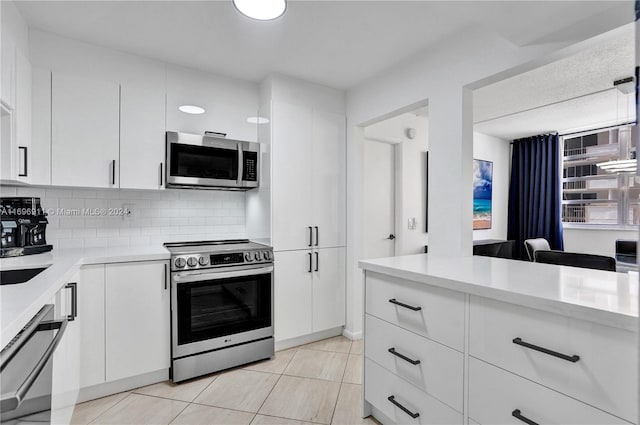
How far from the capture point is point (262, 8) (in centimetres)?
179

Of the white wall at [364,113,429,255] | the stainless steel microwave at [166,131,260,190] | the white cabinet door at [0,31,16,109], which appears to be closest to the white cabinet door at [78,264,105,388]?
the stainless steel microwave at [166,131,260,190]

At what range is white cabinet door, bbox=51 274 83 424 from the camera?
1455mm

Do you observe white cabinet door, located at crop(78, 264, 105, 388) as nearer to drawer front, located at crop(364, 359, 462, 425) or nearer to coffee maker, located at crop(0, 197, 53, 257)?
coffee maker, located at crop(0, 197, 53, 257)

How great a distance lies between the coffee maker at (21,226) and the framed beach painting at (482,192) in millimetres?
5043

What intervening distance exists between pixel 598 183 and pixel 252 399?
18.0 ft

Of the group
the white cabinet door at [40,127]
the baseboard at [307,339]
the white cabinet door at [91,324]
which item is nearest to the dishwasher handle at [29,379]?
the white cabinet door at [91,324]

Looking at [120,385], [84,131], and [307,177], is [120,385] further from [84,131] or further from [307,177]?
[307,177]

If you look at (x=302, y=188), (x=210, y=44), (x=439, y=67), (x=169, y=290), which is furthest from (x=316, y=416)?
(x=210, y=44)

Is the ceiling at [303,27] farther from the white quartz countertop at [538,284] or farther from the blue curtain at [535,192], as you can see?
the blue curtain at [535,192]

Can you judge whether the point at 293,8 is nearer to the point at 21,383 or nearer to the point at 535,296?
the point at 535,296

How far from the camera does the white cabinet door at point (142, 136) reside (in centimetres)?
242

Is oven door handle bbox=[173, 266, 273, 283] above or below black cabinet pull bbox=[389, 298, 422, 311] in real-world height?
below

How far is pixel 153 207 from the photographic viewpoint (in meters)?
2.80

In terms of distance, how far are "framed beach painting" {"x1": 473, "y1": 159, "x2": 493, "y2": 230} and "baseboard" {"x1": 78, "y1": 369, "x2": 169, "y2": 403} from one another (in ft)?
14.7
